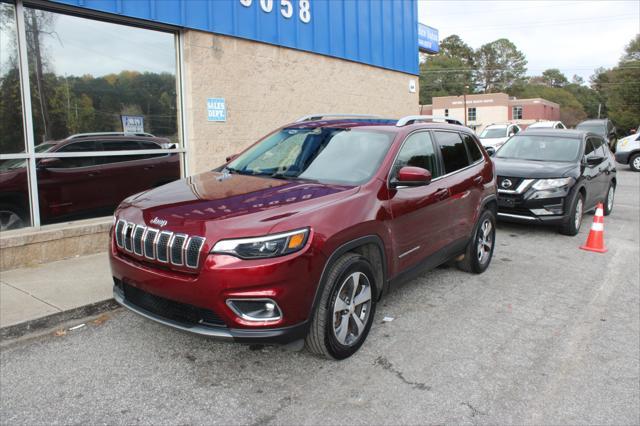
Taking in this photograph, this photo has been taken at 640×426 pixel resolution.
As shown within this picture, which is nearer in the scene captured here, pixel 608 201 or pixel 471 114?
pixel 608 201

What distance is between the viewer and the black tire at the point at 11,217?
6141 millimetres

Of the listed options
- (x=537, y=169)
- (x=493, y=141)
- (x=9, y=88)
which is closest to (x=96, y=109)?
(x=9, y=88)

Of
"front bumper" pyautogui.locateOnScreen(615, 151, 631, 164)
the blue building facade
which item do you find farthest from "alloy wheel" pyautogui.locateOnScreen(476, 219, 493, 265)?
"front bumper" pyautogui.locateOnScreen(615, 151, 631, 164)

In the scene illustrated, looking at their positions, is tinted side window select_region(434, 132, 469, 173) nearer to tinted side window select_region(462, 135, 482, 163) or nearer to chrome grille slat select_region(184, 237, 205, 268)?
tinted side window select_region(462, 135, 482, 163)

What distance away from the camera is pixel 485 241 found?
20.7ft

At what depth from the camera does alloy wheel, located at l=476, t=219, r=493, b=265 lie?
6.12 m

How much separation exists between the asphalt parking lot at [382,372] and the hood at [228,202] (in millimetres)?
799

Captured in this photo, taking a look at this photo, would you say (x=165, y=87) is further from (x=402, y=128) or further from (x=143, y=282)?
(x=143, y=282)

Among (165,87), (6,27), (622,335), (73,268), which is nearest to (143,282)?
(73,268)

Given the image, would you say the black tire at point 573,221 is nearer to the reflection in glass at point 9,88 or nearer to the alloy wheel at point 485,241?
the alloy wheel at point 485,241

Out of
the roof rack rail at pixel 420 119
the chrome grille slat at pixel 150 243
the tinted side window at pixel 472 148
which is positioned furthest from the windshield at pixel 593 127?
the chrome grille slat at pixel 150 243

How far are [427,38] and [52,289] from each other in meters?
15.2

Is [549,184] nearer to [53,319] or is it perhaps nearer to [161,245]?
[161,245]

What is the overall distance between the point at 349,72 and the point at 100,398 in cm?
961
